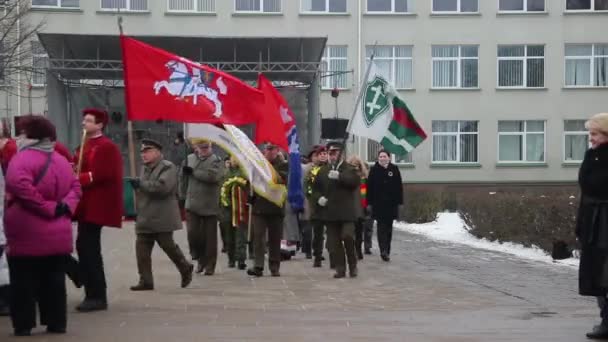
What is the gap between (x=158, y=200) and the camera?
12.3m

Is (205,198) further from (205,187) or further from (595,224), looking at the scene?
(595,224)

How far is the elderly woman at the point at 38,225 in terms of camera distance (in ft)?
28.9

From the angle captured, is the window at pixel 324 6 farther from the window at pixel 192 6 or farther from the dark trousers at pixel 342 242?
the dark trousers at pixel 342 242

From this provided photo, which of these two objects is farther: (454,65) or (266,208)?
(454,65)

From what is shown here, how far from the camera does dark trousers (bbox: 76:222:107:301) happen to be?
10547mm

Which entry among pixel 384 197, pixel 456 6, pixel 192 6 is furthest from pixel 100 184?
pixel 456 6

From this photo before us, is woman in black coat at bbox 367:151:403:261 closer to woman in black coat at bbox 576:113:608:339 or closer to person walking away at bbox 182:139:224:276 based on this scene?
person walking away at bbox 182:139:224:276

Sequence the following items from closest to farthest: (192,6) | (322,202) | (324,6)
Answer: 1. (322,202)
2. (192,6)
3. (324,6)

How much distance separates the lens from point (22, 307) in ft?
29.1

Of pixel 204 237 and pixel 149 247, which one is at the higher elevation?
pixel 149 247

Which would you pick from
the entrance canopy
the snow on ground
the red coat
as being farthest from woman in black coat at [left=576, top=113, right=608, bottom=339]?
the entrance canopy

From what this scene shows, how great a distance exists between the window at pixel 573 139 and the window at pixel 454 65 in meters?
4.36

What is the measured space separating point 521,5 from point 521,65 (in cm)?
246

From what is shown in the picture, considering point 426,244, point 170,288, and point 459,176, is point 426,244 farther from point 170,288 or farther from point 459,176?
point 459,176
